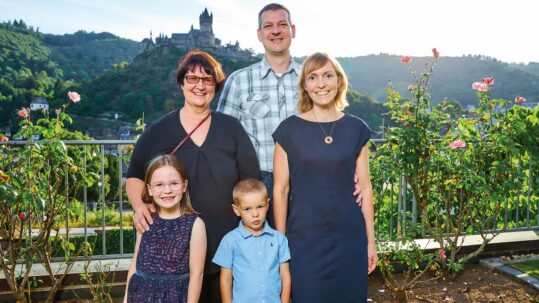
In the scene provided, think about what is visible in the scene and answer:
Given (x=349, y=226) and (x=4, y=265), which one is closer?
(x=349, y=226)

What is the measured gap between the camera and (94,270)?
3703 millimetres

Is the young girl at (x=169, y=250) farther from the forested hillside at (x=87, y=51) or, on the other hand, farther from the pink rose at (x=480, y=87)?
the forested hillside at (x=87, y=51)

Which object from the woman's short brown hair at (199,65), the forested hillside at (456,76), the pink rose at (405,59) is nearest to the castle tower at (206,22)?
the forested hillside at (456,76)

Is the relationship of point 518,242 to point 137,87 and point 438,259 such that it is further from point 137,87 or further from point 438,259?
point 137,87

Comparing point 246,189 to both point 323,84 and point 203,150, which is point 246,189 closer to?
point 203,150

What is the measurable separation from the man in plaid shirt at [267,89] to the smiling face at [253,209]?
52 cm

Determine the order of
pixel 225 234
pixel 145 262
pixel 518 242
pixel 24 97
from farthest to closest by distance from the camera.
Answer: pixel 24 97 < pixel 518 242 < pixel 225 234 < pixel 145 262

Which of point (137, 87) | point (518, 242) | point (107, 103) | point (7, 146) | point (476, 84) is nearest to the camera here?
point (7, 146)

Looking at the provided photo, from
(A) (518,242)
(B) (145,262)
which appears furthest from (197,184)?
(A) (518,242)

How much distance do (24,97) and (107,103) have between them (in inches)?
673

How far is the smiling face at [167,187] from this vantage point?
A: 2.04 m

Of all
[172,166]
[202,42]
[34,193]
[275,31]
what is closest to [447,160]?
[275,31]

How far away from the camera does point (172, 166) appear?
205cm

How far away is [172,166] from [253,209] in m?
0.43
